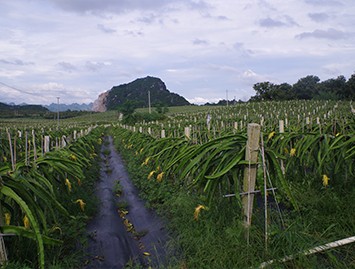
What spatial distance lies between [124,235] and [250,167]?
2.49 metres

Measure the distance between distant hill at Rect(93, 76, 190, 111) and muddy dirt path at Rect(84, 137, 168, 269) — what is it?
8776cm

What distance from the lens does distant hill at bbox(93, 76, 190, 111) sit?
9688cm

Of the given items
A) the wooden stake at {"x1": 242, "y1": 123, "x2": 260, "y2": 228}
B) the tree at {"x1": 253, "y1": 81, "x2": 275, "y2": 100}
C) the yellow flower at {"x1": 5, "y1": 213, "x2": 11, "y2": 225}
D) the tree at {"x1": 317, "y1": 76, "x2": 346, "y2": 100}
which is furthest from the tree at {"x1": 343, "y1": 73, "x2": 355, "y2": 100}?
the yellow flower at {"x1": 5, "y1": 213, "x2": 11, "y2": 225}

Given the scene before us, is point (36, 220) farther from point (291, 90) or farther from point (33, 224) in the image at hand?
point (291, 90)

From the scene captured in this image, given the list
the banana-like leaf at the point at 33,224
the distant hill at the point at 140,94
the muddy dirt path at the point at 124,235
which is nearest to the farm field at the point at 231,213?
the banana-like leaf at the point at 33,224

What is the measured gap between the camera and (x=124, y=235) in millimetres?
4668

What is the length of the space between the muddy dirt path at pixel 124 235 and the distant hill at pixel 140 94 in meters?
87.8

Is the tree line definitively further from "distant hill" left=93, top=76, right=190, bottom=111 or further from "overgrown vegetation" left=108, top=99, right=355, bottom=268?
"distant hill" left=93, top=76, right=190, bottom=111

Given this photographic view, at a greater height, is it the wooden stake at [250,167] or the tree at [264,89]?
the tree at [264,89]

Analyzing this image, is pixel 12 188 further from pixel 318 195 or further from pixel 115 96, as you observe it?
pixel 115 96

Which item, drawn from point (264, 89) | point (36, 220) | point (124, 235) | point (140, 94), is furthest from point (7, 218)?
point (140, 94)

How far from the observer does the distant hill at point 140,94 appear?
318ft

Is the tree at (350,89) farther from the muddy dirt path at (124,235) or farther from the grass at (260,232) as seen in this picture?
the muddy dirt path at (124,235)

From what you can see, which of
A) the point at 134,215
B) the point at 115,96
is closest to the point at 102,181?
the point at 134,215
